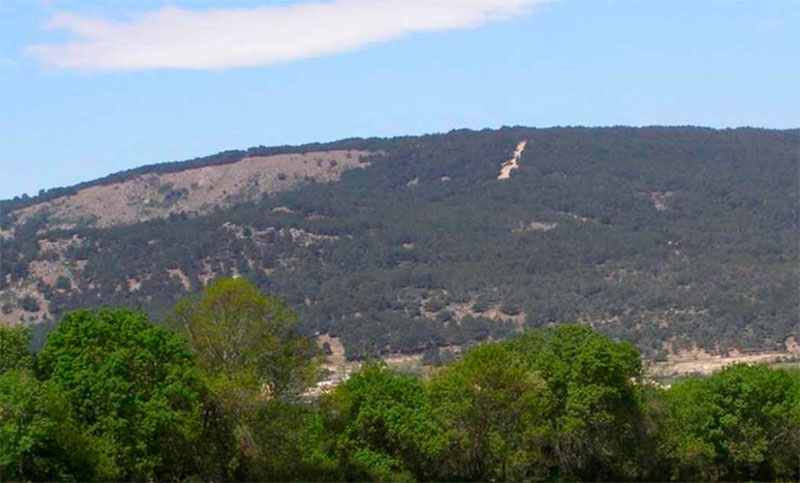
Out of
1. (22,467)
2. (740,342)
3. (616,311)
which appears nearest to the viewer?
(22,467)

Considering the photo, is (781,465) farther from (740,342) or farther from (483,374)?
(740,342)

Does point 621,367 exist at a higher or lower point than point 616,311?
higher

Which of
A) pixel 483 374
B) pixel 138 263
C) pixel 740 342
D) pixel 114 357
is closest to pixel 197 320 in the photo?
pixel 114 357

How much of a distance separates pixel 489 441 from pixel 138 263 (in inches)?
4098

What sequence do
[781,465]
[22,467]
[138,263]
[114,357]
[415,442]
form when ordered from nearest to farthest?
[22,467], [114,357], [415,442], [781,465], [138,263]

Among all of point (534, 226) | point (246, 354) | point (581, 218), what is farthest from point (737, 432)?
point (581, 218)

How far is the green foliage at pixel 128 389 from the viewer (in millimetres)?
42625

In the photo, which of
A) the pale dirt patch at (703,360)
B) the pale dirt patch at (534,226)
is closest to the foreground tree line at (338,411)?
the pale dirt patch at (703,360)

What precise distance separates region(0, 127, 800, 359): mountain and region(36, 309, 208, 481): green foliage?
3285 inches

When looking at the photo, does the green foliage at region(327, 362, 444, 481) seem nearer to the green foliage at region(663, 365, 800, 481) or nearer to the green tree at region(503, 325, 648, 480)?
the green tree at region(503, 325, 648, 480)

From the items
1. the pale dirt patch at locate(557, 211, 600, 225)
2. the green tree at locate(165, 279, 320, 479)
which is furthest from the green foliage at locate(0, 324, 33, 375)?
the pale dirt patch at locate(557, 211, 600, 225)

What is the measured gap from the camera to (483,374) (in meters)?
53.8

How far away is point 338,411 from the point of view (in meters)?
53.7

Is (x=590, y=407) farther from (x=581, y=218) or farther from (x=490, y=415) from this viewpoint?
(x=581, y=218)
